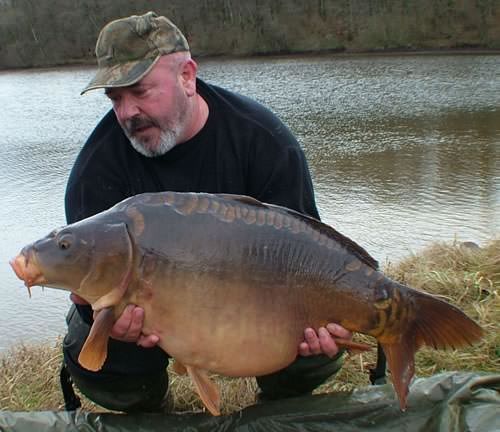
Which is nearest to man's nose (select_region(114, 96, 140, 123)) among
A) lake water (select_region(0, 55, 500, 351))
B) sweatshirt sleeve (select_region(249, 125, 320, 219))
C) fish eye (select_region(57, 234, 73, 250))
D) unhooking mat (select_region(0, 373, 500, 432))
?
sweatshirt sleeve (select_region(249, 125, 320, 219))

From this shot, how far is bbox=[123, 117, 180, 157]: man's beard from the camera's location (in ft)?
5.83

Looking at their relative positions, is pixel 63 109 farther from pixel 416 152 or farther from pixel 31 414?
pixel 31 414

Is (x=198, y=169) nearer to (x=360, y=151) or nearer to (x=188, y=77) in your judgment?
(x=188, y=77)

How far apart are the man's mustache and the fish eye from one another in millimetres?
465

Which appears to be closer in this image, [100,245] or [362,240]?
[100,245]

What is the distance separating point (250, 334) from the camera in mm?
1469

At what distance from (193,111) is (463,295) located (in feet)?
4.63

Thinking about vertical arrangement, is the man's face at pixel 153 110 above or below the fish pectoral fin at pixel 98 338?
above

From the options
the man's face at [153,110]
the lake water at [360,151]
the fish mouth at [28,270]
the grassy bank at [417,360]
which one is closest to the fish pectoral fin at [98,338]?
the fish mouth at [28,270]

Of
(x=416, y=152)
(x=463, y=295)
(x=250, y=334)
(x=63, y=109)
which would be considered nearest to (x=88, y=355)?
(x=250, y=334)

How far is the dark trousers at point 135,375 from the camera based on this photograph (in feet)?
6.05

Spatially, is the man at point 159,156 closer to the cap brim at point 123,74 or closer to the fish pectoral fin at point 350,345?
the cap brim at point 123,74

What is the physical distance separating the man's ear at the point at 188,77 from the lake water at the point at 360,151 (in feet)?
5.53

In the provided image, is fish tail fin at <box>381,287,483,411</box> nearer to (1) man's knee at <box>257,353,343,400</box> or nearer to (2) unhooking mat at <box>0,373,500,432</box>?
(2) unhooking mat at <box>0,373,500,432</box>
